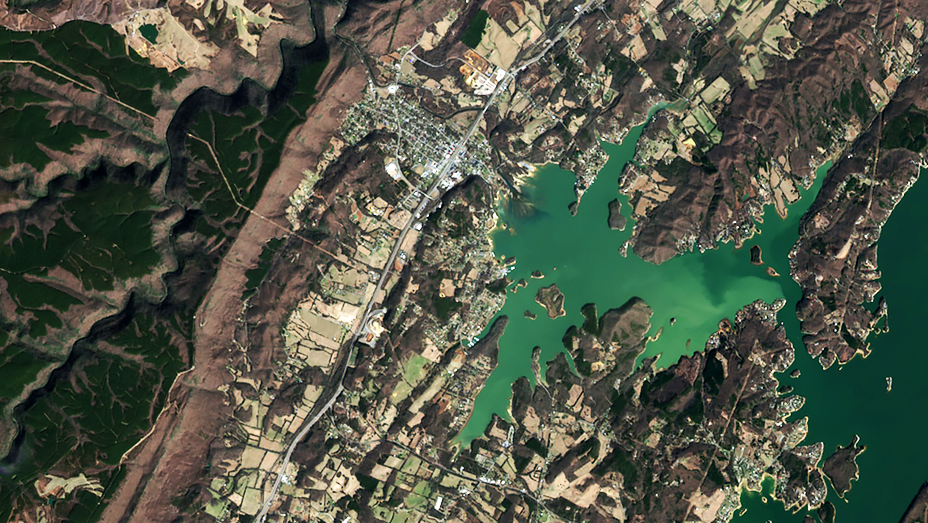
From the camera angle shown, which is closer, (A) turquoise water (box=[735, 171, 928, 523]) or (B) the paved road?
(A) turquoise water (box=[735, 171, 928, 523])

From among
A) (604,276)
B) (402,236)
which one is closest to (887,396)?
(604,276)

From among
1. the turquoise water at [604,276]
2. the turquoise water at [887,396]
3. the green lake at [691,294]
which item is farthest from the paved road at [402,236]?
the turquoise water at [887,396]

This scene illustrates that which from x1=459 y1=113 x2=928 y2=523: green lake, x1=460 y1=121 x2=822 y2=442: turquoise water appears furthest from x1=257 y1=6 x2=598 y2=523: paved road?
x1=460 y1=121 x2=822 y2=442: turquoise water

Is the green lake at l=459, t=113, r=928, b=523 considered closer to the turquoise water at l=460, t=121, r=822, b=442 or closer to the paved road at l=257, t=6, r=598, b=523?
the turquoise water at l=460, t=121, r=822, b=442

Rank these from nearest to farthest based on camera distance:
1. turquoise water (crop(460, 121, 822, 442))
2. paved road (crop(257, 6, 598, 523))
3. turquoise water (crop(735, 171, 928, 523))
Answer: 1. turquoise water (crop(735, 171, 928, 523))
2. paved road (crop(257, 6, 598, 523))
3. turquoise water (crop(460, 121, 822, 442))

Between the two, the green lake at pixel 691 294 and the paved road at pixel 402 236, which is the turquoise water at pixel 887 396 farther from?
the paved road at pixel 402 236

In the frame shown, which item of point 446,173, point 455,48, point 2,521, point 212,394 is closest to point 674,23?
point 455,48

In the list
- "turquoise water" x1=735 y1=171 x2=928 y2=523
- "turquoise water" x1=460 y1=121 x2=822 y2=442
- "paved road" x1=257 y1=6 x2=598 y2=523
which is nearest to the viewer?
"turquoise water" x1=735 y1=171 x2=928 y2=523

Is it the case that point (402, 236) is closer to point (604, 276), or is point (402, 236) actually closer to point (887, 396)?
point (604, 276)
